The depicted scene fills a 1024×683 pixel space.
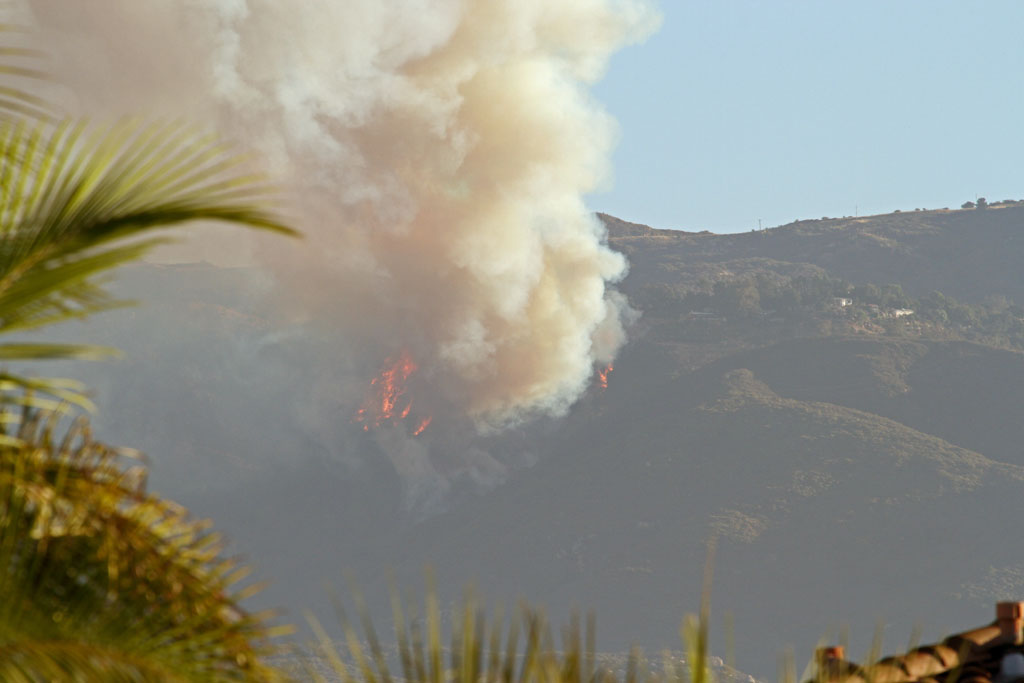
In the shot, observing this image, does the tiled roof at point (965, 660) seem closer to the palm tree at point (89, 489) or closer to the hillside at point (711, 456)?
the palm tree at point (89, 489)

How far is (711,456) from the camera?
14688 cm

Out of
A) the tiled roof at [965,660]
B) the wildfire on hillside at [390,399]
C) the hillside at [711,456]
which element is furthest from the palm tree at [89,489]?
the wildfire on hillside at [390,399]

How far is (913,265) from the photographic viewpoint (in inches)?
7328

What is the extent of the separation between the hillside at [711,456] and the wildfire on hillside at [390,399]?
10.3 ft

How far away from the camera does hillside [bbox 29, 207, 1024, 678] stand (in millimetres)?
128625

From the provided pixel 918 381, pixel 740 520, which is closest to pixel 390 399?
pixel 740 520

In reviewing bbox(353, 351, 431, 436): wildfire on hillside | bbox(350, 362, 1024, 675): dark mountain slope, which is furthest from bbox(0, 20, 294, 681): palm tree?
bbox(353, 351, 431, 436): wildfire on hillside

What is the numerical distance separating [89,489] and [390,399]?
605 ft

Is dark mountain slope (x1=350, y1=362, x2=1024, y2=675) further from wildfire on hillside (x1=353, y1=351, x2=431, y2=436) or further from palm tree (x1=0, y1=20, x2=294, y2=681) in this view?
palm tree (x1=0, y1=20, x2=294, y2=681)

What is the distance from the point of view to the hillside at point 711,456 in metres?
129

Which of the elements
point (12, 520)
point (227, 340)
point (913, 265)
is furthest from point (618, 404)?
point (12, 520)

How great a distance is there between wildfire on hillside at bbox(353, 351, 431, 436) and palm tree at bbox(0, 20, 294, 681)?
172 metres

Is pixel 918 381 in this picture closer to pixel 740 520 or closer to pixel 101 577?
pixel 740 520

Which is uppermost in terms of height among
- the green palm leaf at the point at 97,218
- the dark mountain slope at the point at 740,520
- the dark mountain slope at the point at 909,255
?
the dark mountain slope at the point at 909,255
